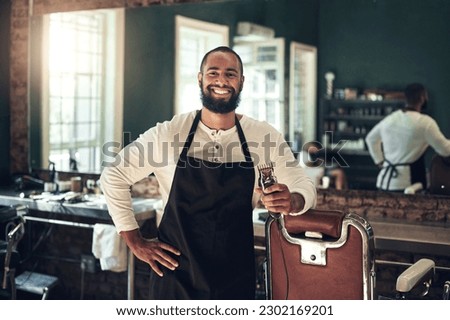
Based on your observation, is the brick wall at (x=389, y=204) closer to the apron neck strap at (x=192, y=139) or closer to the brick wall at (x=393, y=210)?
the brick wall at (x=393, y=210)

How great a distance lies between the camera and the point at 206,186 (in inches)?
99.3

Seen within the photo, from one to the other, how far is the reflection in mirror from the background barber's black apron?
6.76 feet

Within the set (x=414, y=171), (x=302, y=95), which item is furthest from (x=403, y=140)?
(x=302, y=95)

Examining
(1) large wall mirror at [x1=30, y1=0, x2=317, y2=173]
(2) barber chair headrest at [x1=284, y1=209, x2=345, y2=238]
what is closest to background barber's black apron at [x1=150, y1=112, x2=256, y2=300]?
(2) barber chair headrest at [x1=284, y1=209, x2=345, y2=238]

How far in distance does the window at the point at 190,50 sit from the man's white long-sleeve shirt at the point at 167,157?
5.02 feet

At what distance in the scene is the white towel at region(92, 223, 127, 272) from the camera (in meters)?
3.65

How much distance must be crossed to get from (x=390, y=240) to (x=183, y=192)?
1.12 metres

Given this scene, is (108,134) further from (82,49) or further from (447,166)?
(447,166)

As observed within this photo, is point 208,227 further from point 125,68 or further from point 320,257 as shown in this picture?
point 125,68

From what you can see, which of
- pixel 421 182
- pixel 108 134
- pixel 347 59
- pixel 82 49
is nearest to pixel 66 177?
pixel 108 134

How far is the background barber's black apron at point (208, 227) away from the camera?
2.51 metres

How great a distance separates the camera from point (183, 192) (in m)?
2.54
